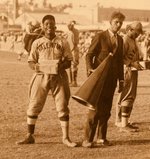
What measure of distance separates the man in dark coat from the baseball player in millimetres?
303

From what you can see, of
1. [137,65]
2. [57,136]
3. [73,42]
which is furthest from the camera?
[73,42]

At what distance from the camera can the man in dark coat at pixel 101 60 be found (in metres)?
8.85

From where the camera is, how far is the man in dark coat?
8852 millimetres

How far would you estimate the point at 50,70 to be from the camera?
8648mm

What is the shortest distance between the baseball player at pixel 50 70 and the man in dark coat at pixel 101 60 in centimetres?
30

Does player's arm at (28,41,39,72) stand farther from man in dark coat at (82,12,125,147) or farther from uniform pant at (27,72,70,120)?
Result: man in dark coat at (82,12,125,147)

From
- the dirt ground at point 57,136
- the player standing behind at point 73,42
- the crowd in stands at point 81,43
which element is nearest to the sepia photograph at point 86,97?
the dirt ground at point 57,136

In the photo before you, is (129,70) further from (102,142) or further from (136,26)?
(102,142)

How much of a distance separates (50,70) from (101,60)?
2.61ft

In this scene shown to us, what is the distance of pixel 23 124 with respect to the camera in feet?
35.9

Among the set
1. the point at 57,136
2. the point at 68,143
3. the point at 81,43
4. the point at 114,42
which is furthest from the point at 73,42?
the point at 81,43

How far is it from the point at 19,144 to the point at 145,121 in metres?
3.46

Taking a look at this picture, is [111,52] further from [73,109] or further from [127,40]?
[73,109]

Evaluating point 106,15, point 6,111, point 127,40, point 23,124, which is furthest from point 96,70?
point 106,15
